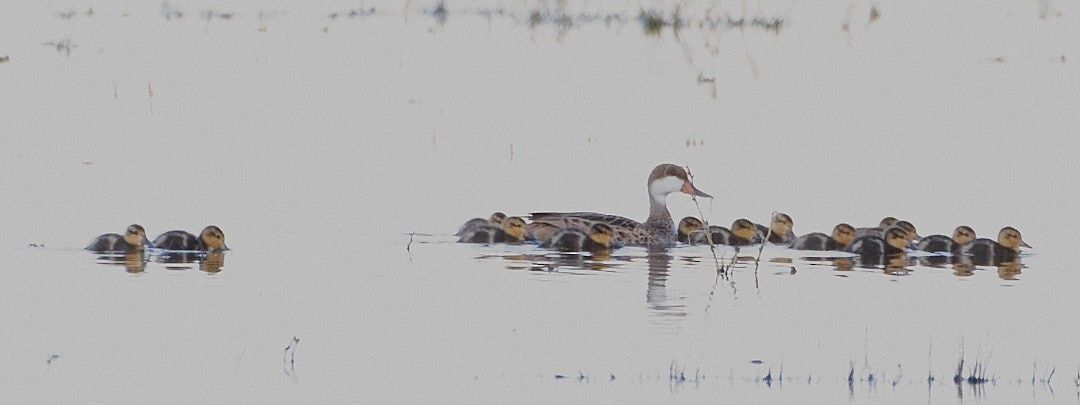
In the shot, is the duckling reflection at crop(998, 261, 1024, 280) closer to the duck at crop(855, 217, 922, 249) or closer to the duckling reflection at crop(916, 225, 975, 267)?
the duckling reflection at crop(916, 225, 975, 267)

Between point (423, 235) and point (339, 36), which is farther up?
point (339, 36)

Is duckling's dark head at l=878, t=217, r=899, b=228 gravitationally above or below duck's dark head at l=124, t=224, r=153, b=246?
above

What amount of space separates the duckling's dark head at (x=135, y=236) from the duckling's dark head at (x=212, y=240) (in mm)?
257

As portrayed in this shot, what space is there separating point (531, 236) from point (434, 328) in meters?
3.36

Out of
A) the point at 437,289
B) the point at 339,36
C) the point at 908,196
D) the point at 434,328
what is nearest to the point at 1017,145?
the point at 908,196

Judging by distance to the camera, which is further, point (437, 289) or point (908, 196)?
point (908, 196)

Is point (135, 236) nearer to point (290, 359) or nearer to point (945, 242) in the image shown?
point (290, 359)

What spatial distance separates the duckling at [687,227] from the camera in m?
11.8

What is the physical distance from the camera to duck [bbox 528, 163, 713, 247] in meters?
11.2

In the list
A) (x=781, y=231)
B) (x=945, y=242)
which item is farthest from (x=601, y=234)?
(x=945, y=242)

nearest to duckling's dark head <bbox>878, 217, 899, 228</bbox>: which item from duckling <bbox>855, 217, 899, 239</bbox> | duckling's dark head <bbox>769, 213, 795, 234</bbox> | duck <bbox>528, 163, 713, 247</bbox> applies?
duckling <bbox>855, 217, 899, 239</bbox>

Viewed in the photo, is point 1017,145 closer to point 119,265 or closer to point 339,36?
point 119,265

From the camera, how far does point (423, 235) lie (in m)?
10.9

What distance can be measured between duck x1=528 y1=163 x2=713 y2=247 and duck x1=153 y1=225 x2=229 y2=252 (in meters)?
1.71
